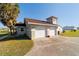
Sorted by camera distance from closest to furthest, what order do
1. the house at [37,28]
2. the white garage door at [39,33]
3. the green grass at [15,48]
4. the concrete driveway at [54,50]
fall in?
the concrete driveway at [54,50]
the green grass at [15,48]
the house at [37,28]
the white garage door at [39,33]

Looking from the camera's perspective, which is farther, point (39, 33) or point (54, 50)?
point (39, 33)

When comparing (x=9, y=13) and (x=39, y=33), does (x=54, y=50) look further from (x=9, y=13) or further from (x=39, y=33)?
(x=9, y=13)

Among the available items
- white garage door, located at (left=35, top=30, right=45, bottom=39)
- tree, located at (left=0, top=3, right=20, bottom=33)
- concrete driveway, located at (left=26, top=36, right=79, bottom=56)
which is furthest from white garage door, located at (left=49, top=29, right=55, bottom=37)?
concrete driveway, located at (left=26, top=36, right=79, bottom=56)

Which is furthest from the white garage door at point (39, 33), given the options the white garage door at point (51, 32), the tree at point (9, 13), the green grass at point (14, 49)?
the green grass at point (14, 49)

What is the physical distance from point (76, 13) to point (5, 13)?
8638 mm

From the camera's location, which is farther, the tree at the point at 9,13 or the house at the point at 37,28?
the tree at the point at 9,13

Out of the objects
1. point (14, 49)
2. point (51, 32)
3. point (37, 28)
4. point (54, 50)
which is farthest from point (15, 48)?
point (51, 32)

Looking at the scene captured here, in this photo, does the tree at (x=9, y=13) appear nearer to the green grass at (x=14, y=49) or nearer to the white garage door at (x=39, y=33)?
the white garage door at (x=39, y=33)

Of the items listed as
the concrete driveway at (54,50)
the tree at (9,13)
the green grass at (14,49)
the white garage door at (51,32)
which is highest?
the tree at (9,13)

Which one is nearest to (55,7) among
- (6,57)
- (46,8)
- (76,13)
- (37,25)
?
(46,8)

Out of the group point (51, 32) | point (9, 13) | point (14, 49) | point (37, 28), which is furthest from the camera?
point (51, 32)

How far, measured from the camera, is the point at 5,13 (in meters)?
15.9

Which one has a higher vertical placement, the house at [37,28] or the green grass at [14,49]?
the house at [37,28]

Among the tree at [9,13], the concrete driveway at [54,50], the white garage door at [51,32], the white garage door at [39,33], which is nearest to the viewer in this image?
the concrete driveway at [54,50]
